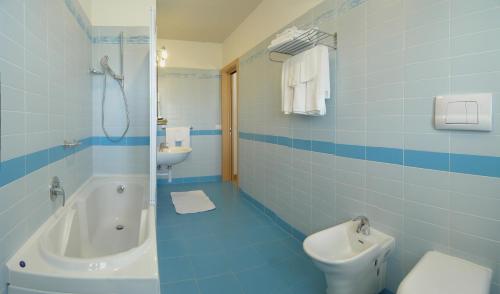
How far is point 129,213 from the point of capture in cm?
265

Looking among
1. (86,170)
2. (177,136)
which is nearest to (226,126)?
(177,136)

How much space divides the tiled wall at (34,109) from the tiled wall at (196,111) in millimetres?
2224

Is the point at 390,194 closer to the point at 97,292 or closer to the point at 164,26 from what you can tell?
the point at 97,292

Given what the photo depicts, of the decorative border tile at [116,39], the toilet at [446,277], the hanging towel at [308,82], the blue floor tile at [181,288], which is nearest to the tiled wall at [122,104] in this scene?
the decorative border tile at [116,39]

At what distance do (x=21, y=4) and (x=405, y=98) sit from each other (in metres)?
1.98

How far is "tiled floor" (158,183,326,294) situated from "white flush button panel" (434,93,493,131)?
1.24m

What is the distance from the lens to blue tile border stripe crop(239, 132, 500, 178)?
122 centimetres

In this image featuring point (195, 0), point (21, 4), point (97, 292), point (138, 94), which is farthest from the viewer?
point (195, 0)

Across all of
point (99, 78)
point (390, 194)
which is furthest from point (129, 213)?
Result: point (390, 194)

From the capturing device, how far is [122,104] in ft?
9.21

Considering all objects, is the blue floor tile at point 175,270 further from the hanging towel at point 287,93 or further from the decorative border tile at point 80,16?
the decorative border tile at point 80,16

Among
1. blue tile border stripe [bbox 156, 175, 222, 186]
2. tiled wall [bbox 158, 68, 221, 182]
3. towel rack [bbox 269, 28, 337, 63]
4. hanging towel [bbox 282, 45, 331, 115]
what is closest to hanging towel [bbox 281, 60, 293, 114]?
hanging towel [bbox 282, 45, 331, 115]

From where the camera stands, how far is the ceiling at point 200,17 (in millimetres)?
3250

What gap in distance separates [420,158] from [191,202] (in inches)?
111
